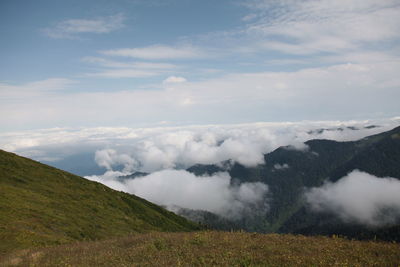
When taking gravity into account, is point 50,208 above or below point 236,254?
below

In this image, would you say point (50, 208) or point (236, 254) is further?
point (50, 208)

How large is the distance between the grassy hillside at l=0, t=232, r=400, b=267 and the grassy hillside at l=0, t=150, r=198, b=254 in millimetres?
15235

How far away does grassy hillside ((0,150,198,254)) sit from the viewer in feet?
111

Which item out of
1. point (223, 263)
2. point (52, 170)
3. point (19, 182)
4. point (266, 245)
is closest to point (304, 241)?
point (266, 245)

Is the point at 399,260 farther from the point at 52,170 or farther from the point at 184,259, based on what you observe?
the point at 52,170

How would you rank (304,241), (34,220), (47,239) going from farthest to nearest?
(34,220), (47,239), (304,241)

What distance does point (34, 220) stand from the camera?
39938 millimetres

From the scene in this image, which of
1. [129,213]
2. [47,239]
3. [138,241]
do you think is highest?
[138,241]

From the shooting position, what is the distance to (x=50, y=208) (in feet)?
162

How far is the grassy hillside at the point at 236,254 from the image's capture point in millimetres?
12016

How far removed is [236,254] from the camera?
13.5 m

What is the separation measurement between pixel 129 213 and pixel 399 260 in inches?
2941

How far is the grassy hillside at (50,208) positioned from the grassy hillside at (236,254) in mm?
15235

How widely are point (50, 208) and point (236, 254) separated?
150 feet
